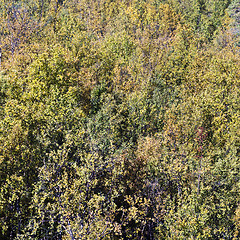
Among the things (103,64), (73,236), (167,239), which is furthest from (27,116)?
(103,64)

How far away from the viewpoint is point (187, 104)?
3622 centimetres

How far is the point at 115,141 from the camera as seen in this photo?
102 feet

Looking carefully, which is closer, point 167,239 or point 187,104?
point 167,239

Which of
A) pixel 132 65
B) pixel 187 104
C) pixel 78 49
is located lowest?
pixel 187 104

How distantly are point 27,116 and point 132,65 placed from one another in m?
30.3

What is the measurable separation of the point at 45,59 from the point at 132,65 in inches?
820

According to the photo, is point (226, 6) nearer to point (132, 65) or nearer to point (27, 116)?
point (132, 65)

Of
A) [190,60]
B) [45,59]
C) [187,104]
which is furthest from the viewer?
[190,60]

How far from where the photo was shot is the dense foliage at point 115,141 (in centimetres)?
1922

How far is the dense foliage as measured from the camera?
19.2m

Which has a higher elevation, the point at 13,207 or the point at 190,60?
the point at 190,60

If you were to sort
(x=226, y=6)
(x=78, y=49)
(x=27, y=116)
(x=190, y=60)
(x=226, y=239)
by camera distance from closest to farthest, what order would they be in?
(x=226, y=239) < (x=27, y=116) < (x=78, y=49) < (x=190, y=60) < (x=226, y=6)

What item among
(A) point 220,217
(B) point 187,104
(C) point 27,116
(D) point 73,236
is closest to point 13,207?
(D) point 73,236

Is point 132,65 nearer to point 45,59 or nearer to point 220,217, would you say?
point 45,59
